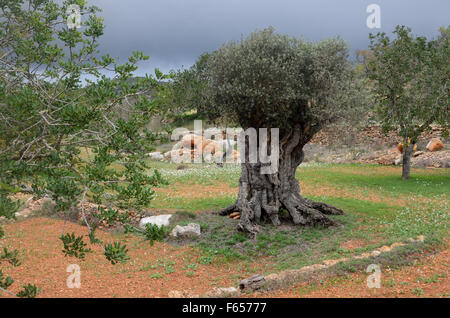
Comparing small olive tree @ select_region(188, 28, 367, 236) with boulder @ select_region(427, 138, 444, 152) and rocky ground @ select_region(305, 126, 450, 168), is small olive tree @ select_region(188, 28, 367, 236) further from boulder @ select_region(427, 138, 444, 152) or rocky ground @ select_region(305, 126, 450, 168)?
boulder @ select_region(427, 138, 444, 152)

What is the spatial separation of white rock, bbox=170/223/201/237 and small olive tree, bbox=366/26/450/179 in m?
11.7

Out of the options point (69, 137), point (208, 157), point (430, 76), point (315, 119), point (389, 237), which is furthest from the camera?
point (208, 157)

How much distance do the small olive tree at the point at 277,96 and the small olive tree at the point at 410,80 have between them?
20.2 feet

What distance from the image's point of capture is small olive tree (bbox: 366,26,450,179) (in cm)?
2033

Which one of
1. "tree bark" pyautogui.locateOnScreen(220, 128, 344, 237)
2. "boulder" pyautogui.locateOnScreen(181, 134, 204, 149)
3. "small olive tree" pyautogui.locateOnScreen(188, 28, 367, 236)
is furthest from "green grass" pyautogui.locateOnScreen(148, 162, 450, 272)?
"boulder" pyautogui.locateOnScreen(181, 134, 204, 149)

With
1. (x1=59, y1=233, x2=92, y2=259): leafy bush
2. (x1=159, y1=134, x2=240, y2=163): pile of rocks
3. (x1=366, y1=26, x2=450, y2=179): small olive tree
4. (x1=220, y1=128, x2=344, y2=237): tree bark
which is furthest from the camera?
(x1=159, y1=134, x2=240, y2=163): pile of rocks

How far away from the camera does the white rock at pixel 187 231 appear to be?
50.5 feet

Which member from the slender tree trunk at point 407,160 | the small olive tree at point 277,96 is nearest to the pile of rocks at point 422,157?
the slender tree trunk at point 407,160

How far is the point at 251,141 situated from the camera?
634 inches
